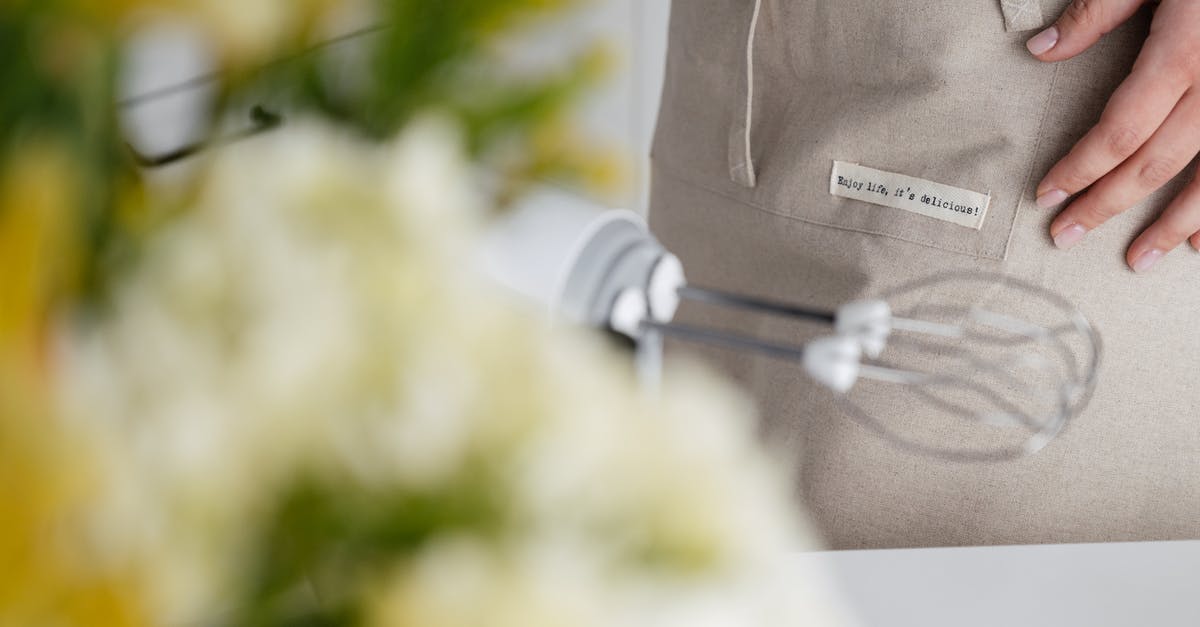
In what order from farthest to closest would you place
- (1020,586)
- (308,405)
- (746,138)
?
(746,138), (1020,586), (308,405)

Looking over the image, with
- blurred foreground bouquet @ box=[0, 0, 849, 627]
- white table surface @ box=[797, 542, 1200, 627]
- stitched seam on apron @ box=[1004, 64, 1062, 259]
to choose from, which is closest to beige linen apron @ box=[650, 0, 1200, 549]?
stitched seam on apron @ box=[1004, 64, 1062, 259]

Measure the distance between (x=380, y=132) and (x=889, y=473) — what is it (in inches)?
35.1

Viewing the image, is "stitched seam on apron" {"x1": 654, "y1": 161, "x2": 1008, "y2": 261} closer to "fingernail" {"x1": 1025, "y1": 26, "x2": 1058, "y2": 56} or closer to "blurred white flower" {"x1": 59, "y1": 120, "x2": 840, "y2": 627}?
"fingernail" {"x1": 1025, "y1": 26, "x2": 1058, "y2": 56}

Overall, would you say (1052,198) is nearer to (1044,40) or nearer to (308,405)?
(1044,40)

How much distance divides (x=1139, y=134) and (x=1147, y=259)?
0.37 ft

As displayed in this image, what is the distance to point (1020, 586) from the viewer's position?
69 cm

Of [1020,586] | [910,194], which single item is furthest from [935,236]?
[1020,586]

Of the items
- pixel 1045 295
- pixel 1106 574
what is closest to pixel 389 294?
pixel 1106 574

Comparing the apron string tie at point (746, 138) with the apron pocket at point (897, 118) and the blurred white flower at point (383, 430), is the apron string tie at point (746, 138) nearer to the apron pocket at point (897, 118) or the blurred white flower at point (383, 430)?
the apron pocket at point (897, 118)

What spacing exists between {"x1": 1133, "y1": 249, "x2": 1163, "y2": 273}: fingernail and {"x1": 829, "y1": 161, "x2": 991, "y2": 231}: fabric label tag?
13 cm

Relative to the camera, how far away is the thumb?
31.5 inches

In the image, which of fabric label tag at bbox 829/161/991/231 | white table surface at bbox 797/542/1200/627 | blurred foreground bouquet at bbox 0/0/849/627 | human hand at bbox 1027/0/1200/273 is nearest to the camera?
blurred foreground bouquet at bbox 0/0/849/627

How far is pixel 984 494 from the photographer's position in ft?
3.13

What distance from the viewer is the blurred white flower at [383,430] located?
4.2 inches
